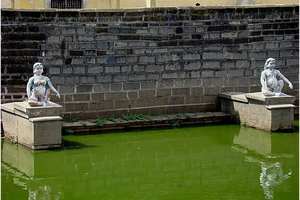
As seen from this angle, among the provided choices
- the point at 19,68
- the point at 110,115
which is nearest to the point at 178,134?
the point at 110,115

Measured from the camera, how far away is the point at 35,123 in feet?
33.8

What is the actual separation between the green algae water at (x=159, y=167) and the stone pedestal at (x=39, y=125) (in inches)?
7.0

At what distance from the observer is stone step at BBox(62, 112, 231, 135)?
12102 mm

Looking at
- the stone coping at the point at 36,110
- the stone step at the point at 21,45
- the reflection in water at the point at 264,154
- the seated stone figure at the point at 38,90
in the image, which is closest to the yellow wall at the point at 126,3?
the stone step at the point at 21,45

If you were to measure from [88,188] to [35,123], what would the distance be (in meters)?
2.22

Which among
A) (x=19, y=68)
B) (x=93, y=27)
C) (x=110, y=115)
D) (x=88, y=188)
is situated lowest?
(x=88, y=188)

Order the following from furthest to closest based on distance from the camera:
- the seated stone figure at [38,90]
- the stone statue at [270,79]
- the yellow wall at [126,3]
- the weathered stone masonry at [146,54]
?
the yellow wall at [126,3] < the weathered stone masonry at [146,54] < the stone statue at [270,79] < the seated stone figure at [38,90]

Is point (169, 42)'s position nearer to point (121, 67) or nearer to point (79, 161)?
point (121, 67)

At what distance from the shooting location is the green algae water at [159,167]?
8359 millimetres

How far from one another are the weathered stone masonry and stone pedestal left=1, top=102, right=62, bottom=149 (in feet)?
5.14

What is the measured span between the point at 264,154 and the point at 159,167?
1998 millimetres

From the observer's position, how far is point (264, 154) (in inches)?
416

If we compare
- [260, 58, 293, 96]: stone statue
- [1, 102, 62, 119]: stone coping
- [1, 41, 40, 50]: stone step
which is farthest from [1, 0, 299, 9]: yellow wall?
[1, 102, 62, 119]: stone coping

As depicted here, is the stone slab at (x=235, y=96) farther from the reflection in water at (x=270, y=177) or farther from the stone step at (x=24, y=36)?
the stone step at (x=24, y=36)
